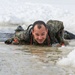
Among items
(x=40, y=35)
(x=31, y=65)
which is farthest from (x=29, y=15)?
(x=31, y=65)

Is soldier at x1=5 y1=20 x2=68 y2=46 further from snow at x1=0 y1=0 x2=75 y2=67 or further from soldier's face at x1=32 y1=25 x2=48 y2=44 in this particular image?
snow at x1=0 y1=0 x2=75 y2=67

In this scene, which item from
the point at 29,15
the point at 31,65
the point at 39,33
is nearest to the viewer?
the point at 31,65

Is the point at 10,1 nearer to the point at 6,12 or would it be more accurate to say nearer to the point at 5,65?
Answer: the point at 6,12

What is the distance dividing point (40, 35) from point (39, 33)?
6 cm

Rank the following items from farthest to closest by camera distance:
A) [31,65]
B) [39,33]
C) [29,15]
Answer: [29,15], [39,33], [31,65]

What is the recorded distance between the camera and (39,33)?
270 inches

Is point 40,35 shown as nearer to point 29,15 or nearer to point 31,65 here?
point 31,65

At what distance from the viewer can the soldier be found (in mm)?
6914

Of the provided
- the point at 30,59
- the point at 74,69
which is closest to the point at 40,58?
the point at 30,59

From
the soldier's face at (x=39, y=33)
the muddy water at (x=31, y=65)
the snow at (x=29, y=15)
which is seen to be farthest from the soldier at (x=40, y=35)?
the snow at (x=29, y=15)

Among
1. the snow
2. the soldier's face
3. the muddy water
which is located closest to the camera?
the muddy water

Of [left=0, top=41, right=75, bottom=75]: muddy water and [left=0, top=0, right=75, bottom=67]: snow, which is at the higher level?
[left=0, top=0, right=75, bottom=67]: snow

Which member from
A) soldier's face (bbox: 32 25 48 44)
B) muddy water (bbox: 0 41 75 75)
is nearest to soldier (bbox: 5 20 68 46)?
soldier's face (bbox: 32 25 48 44)

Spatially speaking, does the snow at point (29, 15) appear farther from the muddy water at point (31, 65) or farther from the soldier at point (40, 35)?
the muddy water at point (31, 65)
